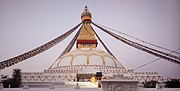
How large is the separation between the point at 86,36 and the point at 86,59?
2206 mm

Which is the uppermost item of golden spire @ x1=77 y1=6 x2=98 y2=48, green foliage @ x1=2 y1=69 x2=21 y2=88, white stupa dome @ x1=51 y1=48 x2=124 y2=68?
golden spire @ x1=77 y1=6 x2=98 y2=48

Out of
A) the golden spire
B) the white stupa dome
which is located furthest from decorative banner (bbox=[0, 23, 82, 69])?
the golden spire

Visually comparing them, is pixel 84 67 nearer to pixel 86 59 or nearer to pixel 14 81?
pixel 86 59

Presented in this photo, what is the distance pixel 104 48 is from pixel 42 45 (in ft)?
16.8

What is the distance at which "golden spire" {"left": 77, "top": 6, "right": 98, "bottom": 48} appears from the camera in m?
12.5

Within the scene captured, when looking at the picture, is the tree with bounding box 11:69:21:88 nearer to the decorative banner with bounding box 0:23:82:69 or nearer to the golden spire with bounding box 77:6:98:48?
the decorative banner with bounding box 0:23:82:69

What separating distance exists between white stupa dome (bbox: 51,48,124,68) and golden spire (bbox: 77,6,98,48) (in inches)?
43.2

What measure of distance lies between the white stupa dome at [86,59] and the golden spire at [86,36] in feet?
3.60

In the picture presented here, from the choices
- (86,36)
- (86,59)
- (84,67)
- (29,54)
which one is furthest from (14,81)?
→ (86,36)

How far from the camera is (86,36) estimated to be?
12625 mm

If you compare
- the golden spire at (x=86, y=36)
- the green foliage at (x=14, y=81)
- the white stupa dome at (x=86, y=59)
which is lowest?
the green foliage at (x=14, y=81)

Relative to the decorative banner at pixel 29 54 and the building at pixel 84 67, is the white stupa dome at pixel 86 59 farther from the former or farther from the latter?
the decorative banner at pixel 29 54

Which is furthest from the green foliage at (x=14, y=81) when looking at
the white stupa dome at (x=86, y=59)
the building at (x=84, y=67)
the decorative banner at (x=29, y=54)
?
the white stupa dome at (x=86, y=59)

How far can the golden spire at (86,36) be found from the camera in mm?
12508
